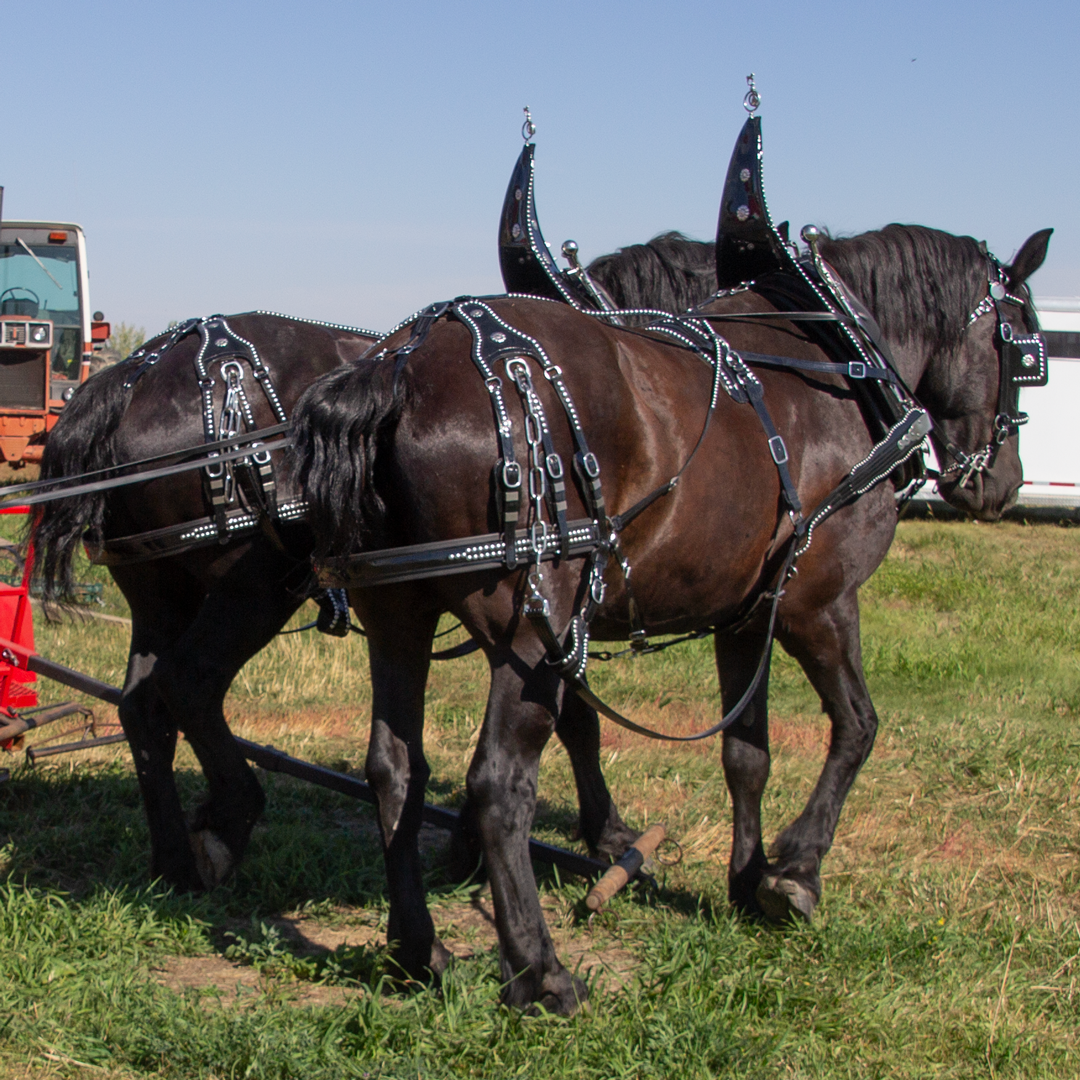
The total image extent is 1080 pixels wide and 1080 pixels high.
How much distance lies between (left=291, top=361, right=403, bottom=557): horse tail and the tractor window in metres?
13.4

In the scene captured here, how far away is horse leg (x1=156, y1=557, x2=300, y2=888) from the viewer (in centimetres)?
351

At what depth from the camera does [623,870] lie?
3.54m

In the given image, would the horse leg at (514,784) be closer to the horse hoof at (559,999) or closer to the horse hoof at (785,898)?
the horse hoof at (559,999)

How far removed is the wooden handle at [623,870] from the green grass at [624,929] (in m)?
0.16

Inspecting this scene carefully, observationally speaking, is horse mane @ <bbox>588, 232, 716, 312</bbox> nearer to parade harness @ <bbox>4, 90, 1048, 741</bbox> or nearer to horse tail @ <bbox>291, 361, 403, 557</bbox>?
parade harness @ <bbox>4, 90, 1048, 741</bbox>

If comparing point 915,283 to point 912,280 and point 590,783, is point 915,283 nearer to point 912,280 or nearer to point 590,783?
point 912,280

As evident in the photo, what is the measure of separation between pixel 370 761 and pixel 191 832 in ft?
3.40

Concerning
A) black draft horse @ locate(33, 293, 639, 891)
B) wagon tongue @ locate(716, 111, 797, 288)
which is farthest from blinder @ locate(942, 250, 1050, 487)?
black draft horse @ locate(33, 293, 639, 891)

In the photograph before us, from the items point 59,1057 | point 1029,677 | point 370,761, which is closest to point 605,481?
point 370,761

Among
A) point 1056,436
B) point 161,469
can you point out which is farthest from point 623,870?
point 1056,436

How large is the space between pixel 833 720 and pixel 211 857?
2.04 metres

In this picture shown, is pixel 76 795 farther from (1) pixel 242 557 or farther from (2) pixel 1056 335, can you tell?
(2) pixel 1056 335

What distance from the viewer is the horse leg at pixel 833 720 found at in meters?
3.51

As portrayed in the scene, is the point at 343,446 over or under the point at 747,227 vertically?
under
